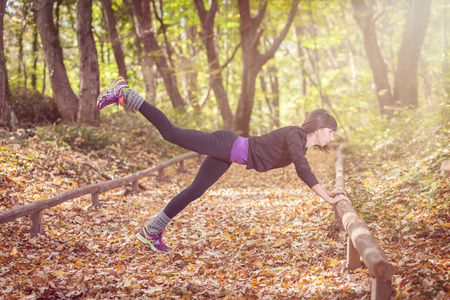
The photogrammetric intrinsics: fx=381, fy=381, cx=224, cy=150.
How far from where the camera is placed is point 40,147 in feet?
27.4

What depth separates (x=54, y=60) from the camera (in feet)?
37.5

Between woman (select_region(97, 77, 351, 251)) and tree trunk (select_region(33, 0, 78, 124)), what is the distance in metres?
7.94

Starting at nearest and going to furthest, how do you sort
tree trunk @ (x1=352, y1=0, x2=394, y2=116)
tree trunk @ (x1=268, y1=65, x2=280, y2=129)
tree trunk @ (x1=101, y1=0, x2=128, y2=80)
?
tree trunk @ (x1=352, y1=0, x2=394, y2=116), tree trunk @ (x1=101, y1=0, x2=128, y2=80), tree trunk @ (x1=268, y1=65, x2=280, y2=129)

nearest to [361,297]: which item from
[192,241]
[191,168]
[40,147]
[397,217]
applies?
[397,217]

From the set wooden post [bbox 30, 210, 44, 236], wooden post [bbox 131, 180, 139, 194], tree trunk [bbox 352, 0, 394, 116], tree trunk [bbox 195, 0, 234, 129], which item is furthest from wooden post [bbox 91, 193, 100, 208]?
tree trunk [bbox 352, 0, 394, 116]

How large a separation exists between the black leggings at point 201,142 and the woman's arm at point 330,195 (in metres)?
1.04

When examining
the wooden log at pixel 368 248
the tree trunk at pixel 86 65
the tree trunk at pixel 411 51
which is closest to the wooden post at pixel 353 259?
the wooden log at pixel 368 248

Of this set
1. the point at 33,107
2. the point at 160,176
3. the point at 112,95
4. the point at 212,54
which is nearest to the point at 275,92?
the point at 212,54

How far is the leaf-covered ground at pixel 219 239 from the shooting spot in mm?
3580

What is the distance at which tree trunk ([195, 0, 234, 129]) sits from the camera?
49.6 feet

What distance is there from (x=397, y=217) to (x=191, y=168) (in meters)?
8.04

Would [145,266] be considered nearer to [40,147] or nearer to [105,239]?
[105,239]

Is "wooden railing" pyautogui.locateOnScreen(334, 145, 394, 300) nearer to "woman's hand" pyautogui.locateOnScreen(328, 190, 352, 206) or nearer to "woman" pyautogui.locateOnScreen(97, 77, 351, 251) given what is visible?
"woman's hand" pyautogui.locateOnScreen(328, 190, 352, 206)

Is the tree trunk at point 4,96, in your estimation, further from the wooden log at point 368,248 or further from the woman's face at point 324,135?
the wooden log at point 368,248
